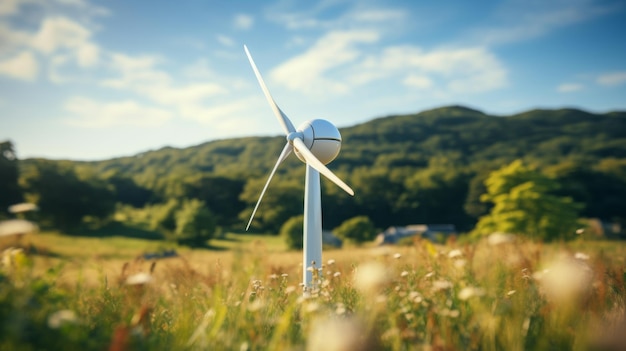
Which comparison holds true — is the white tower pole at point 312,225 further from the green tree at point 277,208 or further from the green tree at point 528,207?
the green tree at point 277,208

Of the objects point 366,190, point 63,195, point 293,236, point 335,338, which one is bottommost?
point 293,236

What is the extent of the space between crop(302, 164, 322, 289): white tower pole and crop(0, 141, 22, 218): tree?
65.4 metres

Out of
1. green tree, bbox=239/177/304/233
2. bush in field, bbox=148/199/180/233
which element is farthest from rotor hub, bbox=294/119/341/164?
green tree, bbox=239/177/304/233

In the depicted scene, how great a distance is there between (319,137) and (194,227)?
5543 centimetres

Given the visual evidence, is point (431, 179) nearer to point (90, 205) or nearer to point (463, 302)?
point (90, 205)

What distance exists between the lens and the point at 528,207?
41219 mm

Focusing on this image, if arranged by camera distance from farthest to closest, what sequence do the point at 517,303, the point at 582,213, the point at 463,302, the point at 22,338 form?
the point at 582,213 < the point at 463,302 < the point at 517,303 < the point at 22,338

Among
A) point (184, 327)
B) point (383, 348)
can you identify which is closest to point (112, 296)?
point (184, 327)

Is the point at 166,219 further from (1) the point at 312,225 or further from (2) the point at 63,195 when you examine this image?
(1) the point at 312,225

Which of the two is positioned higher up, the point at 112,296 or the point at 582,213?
the point at 112,296

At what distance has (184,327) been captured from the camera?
3566 millimetres

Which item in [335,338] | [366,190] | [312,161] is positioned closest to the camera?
[335,338]

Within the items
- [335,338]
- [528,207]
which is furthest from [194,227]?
[335,338]

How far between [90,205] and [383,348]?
73704mm
